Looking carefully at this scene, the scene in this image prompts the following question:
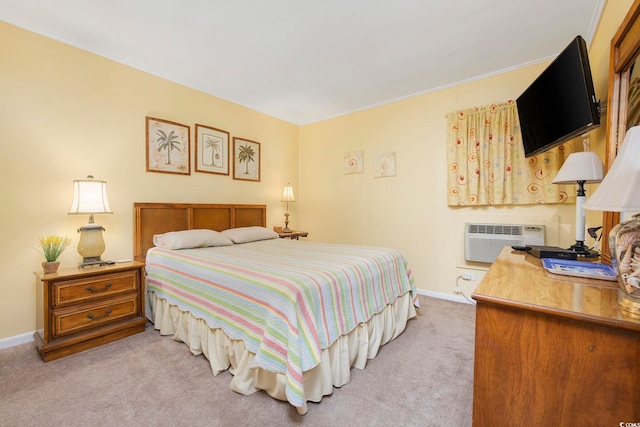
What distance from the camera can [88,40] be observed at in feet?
7.97

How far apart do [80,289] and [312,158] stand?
11.2 ft

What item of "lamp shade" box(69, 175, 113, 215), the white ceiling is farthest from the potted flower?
the white ceiling

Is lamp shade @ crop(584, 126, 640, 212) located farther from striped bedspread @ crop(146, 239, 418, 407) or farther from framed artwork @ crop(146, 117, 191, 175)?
framed artwork @ crop(146, 117, 191, 175)

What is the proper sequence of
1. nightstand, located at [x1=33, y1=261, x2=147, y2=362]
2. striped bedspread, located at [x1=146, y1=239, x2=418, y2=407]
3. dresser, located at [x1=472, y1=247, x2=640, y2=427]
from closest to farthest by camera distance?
dresser, located at [x1=472, y1=247, x2=640, y2=427], striped bedspread, located at [x1=146, y1=239, x2=418, y2=407], nightstand, located at [x1=33, y1=261, x2=147, y2=362]

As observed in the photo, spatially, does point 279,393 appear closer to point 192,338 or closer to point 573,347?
point 192,338

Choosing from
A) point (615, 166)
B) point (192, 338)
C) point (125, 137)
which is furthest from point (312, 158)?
point (615, 166)

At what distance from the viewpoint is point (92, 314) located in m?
2.13

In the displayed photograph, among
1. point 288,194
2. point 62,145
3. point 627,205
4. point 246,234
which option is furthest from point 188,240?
point 627,205

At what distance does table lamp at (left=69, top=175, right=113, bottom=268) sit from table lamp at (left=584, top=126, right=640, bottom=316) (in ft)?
10.2

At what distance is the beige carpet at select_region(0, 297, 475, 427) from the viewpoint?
1434 mm

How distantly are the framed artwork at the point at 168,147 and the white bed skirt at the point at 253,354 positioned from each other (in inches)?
58.4

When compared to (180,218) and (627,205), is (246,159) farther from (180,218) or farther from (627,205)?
(627,205)

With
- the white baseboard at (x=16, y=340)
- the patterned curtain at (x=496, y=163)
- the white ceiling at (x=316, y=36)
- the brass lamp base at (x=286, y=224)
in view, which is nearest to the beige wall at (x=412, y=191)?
the patterned curtain at (x=496, y=163)

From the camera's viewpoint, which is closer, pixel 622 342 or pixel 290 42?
pixel 622 342
